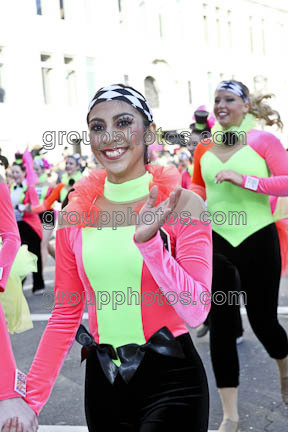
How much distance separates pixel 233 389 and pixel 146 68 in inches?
1077

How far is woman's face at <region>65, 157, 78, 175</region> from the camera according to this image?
8.33 metres

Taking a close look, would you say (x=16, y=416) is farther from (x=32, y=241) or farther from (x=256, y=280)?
(x=32, y=241)

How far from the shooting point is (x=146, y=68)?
94.8 feet

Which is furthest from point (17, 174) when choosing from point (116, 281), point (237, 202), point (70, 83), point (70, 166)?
point (70, 83)

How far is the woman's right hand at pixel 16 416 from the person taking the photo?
5.41 feet

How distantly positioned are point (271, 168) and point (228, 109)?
50 cm

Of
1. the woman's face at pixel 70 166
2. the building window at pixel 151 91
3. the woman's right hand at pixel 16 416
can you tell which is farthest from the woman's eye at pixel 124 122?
the building window at pixel 151 91

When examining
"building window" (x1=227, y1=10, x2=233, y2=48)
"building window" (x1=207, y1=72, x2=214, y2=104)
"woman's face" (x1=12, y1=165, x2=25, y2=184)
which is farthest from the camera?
"building window" (x1=227, y1=10, x2=233, y2=48)

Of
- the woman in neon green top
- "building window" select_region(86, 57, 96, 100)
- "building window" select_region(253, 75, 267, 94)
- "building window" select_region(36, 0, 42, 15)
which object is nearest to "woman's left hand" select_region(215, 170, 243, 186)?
the woman in neon green top

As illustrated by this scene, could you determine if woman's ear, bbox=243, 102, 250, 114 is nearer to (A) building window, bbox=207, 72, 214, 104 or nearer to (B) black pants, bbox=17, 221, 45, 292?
(B) black pants, bbox=17, 221, 45, 292

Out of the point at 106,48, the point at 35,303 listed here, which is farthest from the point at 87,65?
the point at 35,303

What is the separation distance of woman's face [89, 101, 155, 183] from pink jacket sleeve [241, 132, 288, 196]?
1.44m

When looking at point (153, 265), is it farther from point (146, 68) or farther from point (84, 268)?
point (146, 68)

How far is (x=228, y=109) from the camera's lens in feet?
11.6
